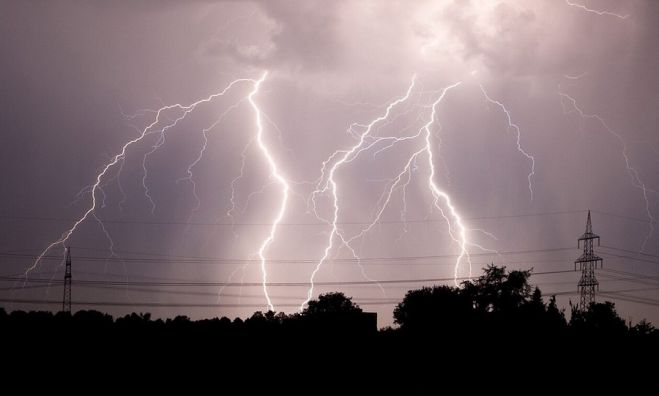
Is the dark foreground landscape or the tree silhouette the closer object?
the dark foreground landscape

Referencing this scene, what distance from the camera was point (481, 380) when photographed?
19.4 metres

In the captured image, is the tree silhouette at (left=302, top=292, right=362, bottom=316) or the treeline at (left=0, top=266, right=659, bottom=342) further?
the tree silhouette at (left=302, top=292, right=362, bottom=316)

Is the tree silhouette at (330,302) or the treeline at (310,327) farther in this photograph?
the tree silhouette at (330,302)

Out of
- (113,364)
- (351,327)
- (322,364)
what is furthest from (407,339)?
(113,364)

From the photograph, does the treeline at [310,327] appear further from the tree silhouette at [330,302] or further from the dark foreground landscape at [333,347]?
the tree silhouette at [330,302]

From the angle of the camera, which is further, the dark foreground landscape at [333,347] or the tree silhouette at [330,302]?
the tree silhouette at [330,302]

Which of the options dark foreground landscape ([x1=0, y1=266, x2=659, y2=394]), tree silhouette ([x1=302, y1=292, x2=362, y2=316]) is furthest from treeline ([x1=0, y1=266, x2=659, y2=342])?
tree silhouette ([x1=302, y1=292, x2=362, y2=316])

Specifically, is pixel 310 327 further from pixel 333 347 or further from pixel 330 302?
pixel 330 302

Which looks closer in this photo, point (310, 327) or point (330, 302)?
point (310, 327)

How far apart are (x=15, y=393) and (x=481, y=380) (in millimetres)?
11544

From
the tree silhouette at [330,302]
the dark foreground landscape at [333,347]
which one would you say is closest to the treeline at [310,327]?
the dark foreground landscape at [333,347]

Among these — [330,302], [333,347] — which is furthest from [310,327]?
[330,302]

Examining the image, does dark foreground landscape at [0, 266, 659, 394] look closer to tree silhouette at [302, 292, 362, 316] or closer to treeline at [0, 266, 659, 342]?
treeline at [0, 266, 659, 342]

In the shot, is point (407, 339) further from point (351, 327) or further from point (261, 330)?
point (261, 330)
